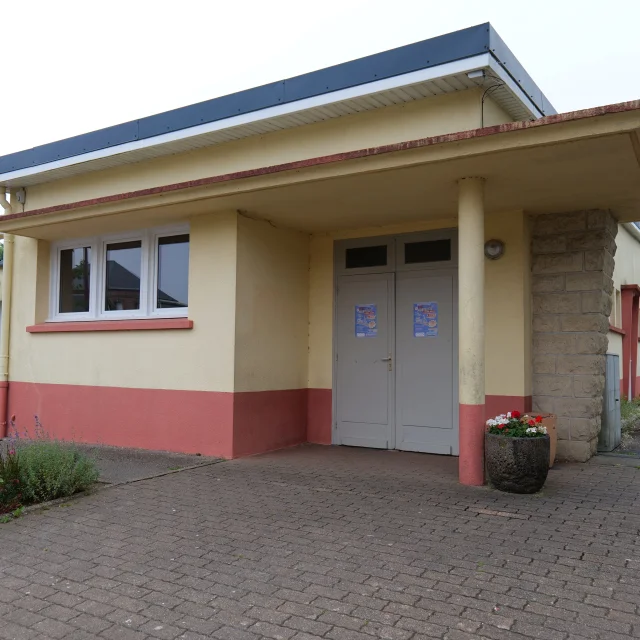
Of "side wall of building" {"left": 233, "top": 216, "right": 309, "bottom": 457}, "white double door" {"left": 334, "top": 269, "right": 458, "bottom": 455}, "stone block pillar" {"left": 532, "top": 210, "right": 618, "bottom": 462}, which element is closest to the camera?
"stone block pillar" {"left": 532, "top": 210, "right": 618, "bottom": 462}

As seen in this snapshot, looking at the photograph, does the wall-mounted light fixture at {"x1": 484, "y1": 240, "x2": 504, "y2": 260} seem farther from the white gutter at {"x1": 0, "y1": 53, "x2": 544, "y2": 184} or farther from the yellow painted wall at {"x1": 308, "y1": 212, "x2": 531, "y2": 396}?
the white gutter at {"x1": 0, "y1": 53, "x2": 544, "y2": 184}

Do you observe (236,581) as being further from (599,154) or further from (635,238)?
(635,238)

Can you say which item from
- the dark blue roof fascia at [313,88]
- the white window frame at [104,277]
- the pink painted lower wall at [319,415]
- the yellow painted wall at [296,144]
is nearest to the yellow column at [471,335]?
the yellow painted wall at [296,144]

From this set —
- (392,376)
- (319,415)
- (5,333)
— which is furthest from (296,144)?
(5,333)

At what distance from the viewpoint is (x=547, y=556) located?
13.6 ft

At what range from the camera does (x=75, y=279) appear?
9688mm

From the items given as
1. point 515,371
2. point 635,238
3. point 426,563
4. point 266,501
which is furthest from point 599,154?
point 635,238

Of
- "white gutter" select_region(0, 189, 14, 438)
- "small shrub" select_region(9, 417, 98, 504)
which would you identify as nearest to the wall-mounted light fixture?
"small shrub" select_region(9, 417, 98, 504)

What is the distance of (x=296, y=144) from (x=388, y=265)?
2026 millimetres

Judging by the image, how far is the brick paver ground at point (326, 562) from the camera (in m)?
3.20

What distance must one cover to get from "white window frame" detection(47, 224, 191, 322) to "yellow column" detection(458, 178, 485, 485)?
3815mm

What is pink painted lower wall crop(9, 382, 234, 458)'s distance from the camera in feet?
25.3

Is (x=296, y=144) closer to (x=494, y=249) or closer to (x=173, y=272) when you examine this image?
(x=173, y=272)

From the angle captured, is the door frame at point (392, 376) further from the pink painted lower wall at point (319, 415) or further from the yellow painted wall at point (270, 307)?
the yellow painted wall at point (270, 307)
